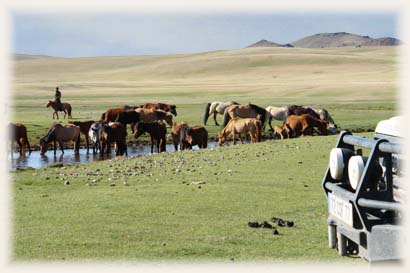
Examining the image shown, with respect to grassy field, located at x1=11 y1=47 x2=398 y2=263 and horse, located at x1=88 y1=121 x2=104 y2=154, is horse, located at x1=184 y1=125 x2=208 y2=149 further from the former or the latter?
grassy field, located at x1=11 y1=47 x2=398 y2=263

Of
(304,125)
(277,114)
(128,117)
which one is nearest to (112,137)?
(128,117)

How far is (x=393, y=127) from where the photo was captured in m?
6.98

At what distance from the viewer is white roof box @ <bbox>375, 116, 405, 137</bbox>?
675 centimetres

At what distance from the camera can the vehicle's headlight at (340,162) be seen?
282 inches

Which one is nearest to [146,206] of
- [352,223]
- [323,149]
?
[352,223]

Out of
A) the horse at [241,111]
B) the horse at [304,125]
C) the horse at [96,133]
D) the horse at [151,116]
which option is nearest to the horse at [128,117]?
the horse at [151,116]

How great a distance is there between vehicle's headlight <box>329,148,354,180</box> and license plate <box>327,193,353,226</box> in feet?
0.67

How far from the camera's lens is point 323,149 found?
19.0 m

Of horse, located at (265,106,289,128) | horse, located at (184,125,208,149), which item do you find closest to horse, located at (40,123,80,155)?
horse, located at (184,125,208,149)

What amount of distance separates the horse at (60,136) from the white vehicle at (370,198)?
70.9ft

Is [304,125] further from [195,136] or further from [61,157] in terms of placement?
[61,157]

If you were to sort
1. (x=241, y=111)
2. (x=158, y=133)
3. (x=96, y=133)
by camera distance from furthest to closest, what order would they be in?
(x=241, y=111) < (x=158, y=133) < (x=96, y=133)

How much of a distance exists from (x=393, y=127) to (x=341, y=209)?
94 cm

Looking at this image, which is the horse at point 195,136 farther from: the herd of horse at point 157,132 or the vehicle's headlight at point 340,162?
the vehicle's headlight at point 340,162
